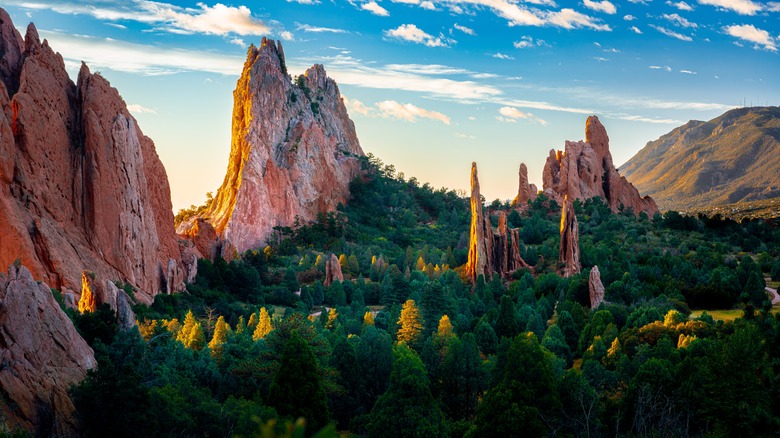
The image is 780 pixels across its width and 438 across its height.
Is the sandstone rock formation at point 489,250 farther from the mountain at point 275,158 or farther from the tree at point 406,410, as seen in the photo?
the tree at point 406,410

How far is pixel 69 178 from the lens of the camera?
5200 cm

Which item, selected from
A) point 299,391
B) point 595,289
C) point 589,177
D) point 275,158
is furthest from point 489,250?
point 299,391

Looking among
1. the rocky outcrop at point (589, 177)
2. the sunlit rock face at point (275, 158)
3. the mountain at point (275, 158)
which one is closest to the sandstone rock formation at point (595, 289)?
the sunlit rock face at point (275, 158)

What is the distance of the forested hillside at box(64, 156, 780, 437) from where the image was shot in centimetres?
2850

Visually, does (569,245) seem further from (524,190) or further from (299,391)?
(299,391)

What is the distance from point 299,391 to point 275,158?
2933 inches

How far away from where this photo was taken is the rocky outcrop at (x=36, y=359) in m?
Answer: 23.3

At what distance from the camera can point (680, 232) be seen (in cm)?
8462

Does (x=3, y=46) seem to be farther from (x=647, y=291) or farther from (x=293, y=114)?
(x=293, y=114)

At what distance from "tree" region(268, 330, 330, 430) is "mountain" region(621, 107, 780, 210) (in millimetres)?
116242

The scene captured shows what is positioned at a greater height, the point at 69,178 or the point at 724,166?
the point at 724,166

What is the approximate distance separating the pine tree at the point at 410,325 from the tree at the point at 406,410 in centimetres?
1091

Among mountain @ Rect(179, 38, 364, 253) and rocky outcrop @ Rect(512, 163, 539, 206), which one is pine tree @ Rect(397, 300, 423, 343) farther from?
rocky outcrop @ Rect(512, 163, 539, 206)

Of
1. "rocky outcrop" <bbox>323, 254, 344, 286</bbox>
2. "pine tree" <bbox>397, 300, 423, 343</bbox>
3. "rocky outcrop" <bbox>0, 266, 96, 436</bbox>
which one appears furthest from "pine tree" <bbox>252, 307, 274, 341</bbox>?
"rocky outcrop" <bbox>323, 254, 344, 286</bbox>
